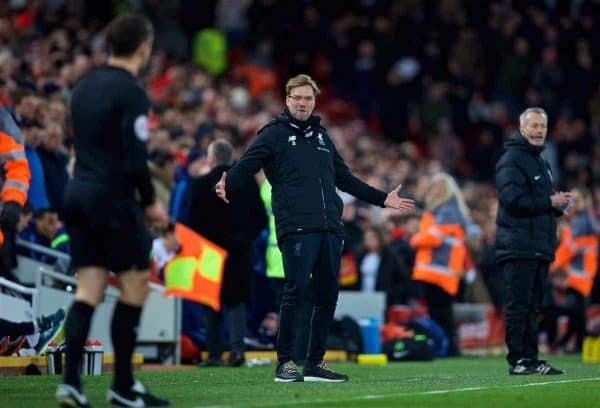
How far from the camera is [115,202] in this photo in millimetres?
7977

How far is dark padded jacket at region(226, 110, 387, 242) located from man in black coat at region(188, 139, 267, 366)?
11.0 feet

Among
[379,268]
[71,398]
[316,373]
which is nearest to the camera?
[71,398]

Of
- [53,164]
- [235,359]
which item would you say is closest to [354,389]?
[235,359]

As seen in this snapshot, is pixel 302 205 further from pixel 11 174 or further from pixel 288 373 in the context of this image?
pixel 11 174

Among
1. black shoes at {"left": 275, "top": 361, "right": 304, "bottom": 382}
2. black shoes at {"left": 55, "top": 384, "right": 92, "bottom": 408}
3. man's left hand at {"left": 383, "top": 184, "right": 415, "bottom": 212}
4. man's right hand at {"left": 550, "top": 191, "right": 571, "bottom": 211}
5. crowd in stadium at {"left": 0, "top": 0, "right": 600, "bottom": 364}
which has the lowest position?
black shoes at {"left": 55, "top": 384, "right": 92, "bottom": 408}

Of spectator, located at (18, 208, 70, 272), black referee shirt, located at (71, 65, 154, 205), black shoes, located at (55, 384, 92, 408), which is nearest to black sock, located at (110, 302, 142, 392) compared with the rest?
black shoes, located at (55, 384, 92, 408)

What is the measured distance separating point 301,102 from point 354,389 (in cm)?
231

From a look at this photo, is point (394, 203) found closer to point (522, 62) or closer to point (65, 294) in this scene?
point (65, 294)

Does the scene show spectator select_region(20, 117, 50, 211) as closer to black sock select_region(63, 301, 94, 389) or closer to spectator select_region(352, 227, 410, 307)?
spectator select_region(352, 227, 410, 307)

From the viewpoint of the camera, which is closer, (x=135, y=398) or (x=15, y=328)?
(x=135, y=398)

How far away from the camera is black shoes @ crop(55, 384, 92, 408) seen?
7.77 m

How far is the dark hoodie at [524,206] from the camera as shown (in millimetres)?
11930

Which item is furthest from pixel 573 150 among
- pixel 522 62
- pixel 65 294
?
pixel 65 294

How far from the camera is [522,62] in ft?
91.6
